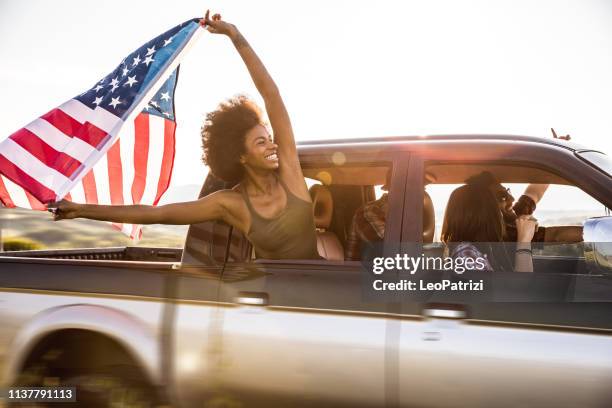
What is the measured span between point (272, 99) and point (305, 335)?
139cm

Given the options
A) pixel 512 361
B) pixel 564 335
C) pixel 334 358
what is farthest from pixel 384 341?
pixel 564 335

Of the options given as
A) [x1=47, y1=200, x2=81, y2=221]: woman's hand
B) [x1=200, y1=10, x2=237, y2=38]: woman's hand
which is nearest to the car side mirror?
[x1=200, y1=10, x2=237, y2=38]: woman's hand

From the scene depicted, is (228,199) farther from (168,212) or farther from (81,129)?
(81,129)

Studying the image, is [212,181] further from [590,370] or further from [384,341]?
[590,370]

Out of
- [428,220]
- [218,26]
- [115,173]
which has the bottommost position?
[428,220]

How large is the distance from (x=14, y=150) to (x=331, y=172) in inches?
76.5

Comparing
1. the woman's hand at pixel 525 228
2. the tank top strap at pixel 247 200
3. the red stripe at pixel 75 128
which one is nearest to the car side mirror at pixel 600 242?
the woman's hand at pixel 525 228

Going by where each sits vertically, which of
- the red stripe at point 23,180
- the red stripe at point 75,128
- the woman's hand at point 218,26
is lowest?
the red stripe at point 23,180

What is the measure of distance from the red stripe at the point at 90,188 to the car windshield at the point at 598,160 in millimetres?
3292

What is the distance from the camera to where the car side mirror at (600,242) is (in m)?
2.64

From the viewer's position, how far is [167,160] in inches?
196

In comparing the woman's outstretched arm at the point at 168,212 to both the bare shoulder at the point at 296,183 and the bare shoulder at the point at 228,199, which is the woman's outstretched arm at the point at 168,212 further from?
the bare shoulder at the point at 296,183

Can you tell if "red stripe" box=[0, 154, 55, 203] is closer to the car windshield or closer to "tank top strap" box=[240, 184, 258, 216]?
"tank top strap" box=[240, 184, 258, 216]

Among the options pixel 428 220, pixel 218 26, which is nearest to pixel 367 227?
pixel 428 220
